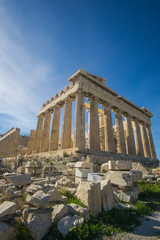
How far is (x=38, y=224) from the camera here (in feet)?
8.31

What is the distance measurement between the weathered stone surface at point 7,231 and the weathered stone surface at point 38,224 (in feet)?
0.82

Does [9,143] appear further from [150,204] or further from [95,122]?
[150,204]

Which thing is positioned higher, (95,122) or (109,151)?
(95,122)

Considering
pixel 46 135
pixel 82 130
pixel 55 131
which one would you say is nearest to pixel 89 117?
pixel 82 130

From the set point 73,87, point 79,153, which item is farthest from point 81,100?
point 79,153

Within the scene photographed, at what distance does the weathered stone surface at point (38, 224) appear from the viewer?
244cm

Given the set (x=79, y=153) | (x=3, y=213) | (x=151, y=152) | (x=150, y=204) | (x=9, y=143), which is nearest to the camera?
(x=3, y=213)

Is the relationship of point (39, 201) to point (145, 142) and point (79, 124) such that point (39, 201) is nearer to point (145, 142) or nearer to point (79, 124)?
point (79, 124)

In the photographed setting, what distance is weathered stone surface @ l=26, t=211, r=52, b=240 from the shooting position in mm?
2438

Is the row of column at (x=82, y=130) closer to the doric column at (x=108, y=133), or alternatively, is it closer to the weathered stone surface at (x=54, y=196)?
the doric column at (x=108, y=133)

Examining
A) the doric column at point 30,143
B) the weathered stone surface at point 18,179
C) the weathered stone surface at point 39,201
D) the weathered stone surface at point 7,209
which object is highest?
the doric column at point 30,143

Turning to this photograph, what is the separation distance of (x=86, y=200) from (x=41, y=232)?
1.48 metres

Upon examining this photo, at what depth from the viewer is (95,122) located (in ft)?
51.4

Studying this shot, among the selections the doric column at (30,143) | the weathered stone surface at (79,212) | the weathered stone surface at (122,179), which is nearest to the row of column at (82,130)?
the doric column at (30,143)
